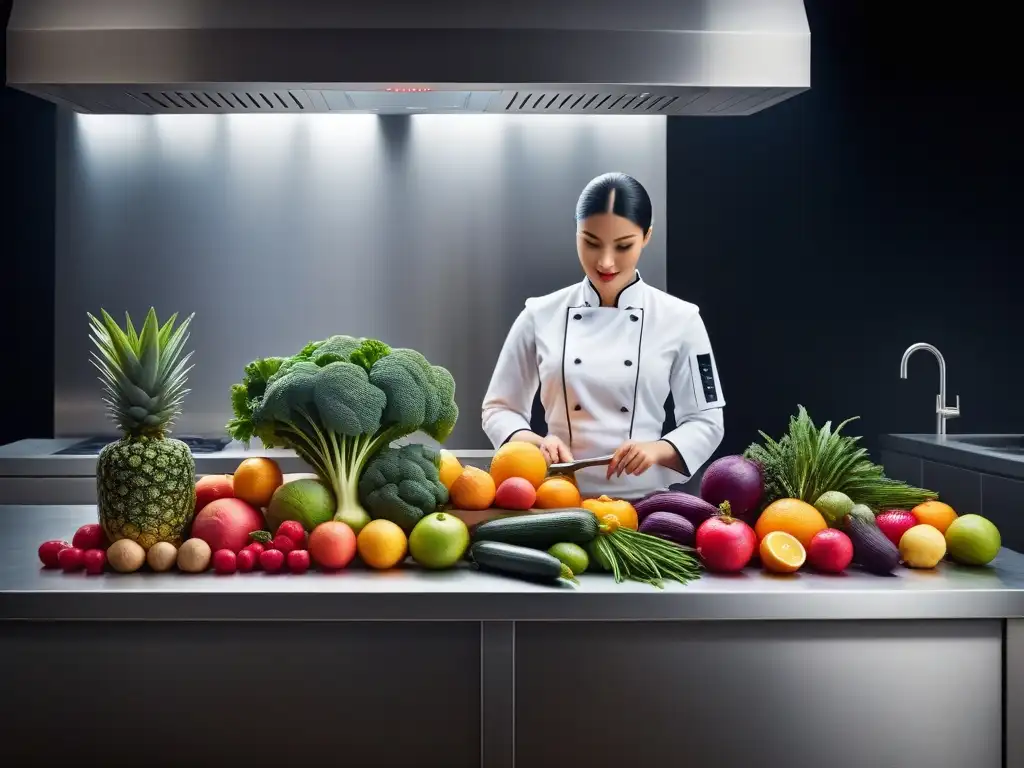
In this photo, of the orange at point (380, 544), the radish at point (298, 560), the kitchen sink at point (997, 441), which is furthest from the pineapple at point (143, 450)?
the kitchen sink at point (997, 441)

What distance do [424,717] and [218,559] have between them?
43 centimetres

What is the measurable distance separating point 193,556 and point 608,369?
1514 mm

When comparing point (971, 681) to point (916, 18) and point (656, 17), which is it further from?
point (916, 18)

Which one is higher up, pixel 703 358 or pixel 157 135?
pixel 157 135

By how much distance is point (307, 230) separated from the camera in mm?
4289

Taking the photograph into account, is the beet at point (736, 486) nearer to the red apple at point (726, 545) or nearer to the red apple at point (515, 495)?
the red apple at point (726, 545)

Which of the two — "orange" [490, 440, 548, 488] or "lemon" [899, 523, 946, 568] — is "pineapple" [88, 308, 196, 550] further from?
"lemon" [899, 523, 946, 568]

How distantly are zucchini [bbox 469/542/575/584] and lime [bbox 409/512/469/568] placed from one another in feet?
0.13

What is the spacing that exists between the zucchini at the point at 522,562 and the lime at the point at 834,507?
0.51m

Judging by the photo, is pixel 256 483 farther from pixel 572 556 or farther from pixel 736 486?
pixel 736 486

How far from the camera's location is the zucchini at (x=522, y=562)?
163 cm

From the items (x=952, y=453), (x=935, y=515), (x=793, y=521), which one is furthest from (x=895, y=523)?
(x=952, y=453)

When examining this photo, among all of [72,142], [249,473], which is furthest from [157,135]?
[249,473]

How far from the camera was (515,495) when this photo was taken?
1893mm
